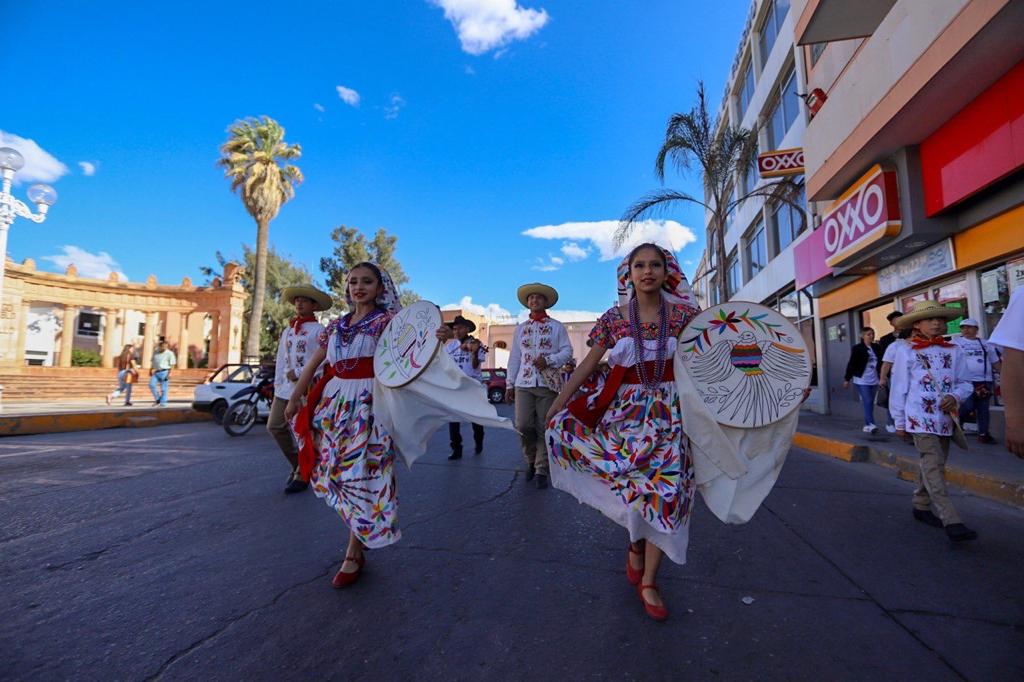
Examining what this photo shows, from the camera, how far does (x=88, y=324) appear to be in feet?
111

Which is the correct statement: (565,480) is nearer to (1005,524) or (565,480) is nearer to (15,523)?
(1005,524)

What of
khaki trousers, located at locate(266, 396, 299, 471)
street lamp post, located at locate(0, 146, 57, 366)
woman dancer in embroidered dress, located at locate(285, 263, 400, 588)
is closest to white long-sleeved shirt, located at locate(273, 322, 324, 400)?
khaki trousers, located at locate(266, 396, 299, 471)

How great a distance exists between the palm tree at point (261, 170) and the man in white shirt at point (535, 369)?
A: 18.0m

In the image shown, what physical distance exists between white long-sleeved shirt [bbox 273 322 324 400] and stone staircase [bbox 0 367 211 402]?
58.2 feet

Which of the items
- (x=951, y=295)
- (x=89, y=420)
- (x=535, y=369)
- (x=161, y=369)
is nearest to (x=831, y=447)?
(x=951, y=295)

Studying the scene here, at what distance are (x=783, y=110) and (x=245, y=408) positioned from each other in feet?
53.5

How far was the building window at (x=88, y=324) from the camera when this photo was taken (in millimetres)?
33375

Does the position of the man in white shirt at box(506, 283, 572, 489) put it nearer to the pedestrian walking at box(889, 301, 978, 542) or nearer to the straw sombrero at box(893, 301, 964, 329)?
the pedestrian walking at box(889, 301, 978, 542)

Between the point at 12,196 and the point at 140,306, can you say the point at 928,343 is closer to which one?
the point at 12,196

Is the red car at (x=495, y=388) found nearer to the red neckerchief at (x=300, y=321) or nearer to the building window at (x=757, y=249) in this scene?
the building window at (x=757, y=249)

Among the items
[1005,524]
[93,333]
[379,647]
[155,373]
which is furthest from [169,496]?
[93,333]

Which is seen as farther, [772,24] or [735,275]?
[735,275]

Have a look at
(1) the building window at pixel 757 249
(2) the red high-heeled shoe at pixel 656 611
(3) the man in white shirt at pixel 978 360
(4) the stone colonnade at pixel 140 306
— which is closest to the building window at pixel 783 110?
(1) the building window at pixel 757 249

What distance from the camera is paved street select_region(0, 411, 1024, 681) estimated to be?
1.83m
